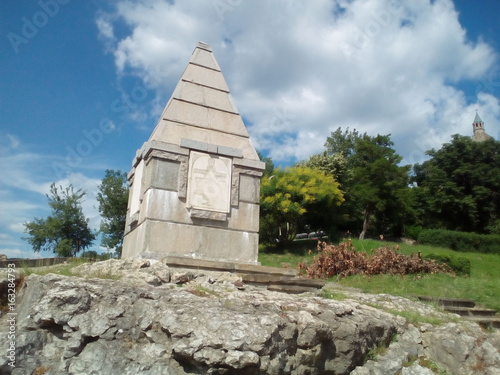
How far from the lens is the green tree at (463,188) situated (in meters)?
37.8

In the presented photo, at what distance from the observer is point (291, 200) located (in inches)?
1069

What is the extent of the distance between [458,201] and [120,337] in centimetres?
3868

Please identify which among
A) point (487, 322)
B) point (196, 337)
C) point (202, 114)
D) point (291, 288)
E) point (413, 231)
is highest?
point (202, 114)

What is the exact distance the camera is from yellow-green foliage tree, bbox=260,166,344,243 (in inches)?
1045

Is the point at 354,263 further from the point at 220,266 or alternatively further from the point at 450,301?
the point at 220,266

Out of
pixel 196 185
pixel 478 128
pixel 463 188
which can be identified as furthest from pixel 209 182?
pixel 478 128

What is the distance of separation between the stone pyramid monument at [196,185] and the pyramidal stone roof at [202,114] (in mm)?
20

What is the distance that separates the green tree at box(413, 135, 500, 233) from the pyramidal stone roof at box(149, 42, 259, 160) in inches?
1308

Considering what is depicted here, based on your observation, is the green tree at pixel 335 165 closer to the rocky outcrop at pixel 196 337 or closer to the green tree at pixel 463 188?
the green tree at pixel 463 188

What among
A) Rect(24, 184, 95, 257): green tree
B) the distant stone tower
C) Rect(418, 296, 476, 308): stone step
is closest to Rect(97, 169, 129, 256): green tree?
Rect(24, 184, 95, 257): green tree

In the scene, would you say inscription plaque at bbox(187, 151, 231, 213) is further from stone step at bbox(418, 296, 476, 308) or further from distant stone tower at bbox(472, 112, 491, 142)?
distant stone tower at bbox(472, 112, 491, 142)

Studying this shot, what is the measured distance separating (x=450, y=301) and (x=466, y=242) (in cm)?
2571

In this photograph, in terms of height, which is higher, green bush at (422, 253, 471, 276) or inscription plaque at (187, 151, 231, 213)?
inscription plaque at (187, 151, 231, 213)

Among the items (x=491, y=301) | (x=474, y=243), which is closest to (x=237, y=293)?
(x=491, y=301)
